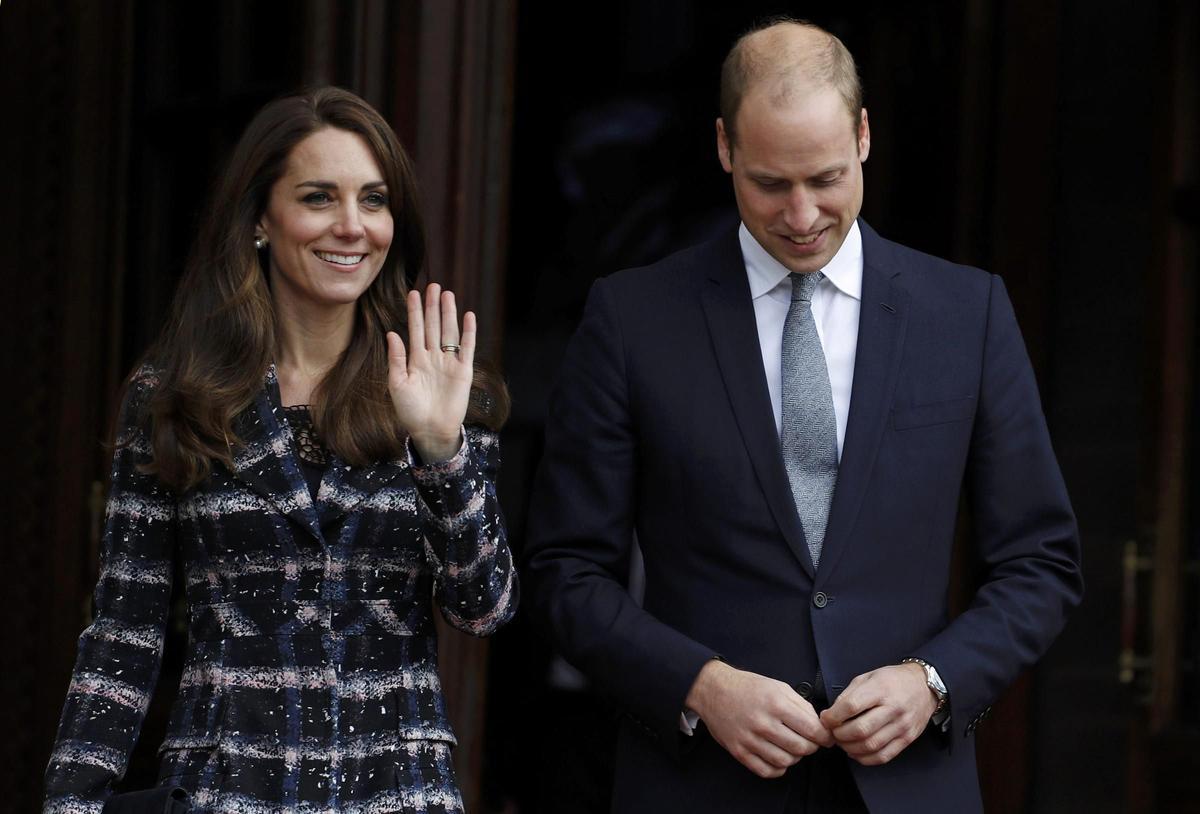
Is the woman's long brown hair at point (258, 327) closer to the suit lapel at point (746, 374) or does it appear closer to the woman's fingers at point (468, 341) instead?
the woman's fingers at point (468, 341)

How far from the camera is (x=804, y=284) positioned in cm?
263

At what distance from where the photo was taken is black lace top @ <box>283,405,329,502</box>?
103 inches

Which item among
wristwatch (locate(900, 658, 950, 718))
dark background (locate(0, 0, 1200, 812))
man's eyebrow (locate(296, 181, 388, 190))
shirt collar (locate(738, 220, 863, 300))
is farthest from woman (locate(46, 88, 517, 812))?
dark background (locate(0, 0, 1200, 812))

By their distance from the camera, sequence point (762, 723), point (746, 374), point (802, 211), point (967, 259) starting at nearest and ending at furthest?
1. point (762, 723)
2. point (802, 211)
3. point (746, 374)
4. point (967, 259)

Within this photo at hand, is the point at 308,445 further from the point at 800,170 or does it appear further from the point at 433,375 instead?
the point at 800,170

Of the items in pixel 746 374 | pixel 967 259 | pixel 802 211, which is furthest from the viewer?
pixel 967 259

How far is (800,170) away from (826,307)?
0.82ft

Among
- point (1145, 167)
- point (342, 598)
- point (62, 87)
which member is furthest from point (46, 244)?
point (1145, 167)

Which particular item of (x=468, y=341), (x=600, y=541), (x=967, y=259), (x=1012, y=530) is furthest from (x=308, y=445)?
(x=967, y=259)

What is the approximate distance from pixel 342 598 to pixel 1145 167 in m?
2.74

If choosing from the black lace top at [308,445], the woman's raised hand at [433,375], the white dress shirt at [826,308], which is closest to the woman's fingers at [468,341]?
the woman's raised hand at [433,375]

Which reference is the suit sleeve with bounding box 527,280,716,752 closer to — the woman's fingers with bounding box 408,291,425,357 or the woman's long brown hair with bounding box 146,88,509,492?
the woman's long brown hair with bounding box 146,88,509,492

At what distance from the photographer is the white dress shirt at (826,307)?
8.55 feet

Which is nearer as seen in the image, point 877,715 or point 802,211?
point 877,715
